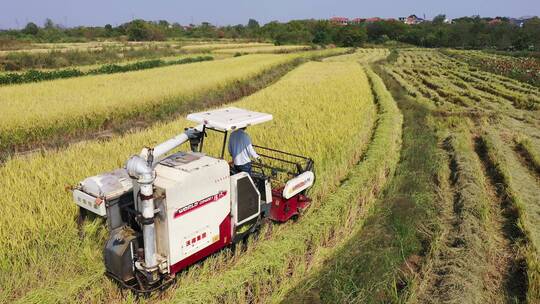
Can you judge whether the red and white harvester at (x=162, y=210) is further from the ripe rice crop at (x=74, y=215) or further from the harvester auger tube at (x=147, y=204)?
the ripe rice crop at (x=74, y=215)

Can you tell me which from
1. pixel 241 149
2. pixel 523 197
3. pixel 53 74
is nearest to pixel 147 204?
pixel 241 149

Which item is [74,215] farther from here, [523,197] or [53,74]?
[53,74]

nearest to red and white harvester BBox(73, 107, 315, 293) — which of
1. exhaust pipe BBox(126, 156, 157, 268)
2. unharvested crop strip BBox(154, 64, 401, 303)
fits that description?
exhaust pipe BBox(126, 156, 157, 268)

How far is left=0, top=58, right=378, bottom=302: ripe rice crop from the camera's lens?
4301 millimetres

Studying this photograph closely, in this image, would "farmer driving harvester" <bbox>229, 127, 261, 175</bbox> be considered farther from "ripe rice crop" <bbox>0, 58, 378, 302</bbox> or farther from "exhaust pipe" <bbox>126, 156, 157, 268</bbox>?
"exhaust pipe" <bbox>126, 156, 157, 268</bbox>

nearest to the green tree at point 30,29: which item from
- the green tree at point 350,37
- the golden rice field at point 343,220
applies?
the green tree at point 350,37

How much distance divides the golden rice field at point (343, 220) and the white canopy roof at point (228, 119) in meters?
1.62

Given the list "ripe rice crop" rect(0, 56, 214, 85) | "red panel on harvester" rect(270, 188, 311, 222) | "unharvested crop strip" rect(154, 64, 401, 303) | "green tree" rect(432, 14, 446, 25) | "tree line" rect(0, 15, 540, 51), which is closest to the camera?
"unharvested crop strip" rect(154, 64, 401, 303)

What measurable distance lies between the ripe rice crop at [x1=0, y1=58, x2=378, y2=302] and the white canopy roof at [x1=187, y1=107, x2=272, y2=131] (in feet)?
5.38

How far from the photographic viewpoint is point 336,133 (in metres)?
10.0

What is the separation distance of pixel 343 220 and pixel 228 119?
2.44 meters

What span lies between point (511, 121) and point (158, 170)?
44.7 ft

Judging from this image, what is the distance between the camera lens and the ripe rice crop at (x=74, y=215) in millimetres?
4301

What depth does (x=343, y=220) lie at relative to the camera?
609 centimetres
